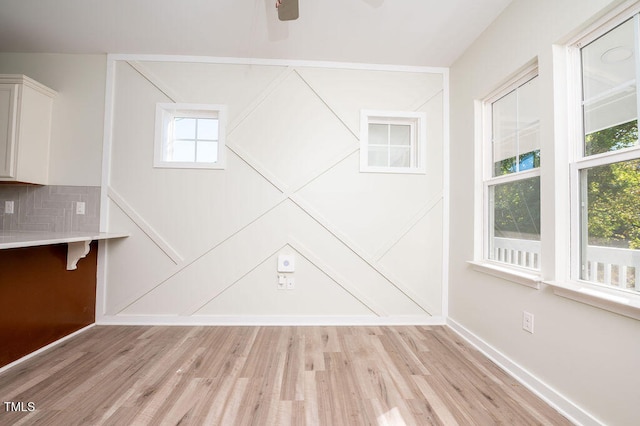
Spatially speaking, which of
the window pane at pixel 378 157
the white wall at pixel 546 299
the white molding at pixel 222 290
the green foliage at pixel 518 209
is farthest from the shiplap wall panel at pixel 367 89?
the white molding at pixel 222 290

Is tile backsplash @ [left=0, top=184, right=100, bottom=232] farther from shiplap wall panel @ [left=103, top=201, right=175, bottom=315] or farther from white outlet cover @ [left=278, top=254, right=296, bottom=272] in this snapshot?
white outlet cover @ [left=278, top=254, right=296, bottom=272]

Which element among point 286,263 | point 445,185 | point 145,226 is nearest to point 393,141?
point 445,185

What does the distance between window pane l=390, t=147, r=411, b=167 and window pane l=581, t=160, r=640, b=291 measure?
1.51 meters

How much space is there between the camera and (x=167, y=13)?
2.16 meters

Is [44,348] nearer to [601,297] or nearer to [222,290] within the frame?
[222,290]

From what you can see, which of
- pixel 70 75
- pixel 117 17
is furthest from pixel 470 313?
pixel 70 75

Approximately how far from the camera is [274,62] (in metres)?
2.74

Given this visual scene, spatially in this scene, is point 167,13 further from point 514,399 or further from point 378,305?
point 514,399

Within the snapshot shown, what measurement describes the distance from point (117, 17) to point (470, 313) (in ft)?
12.8

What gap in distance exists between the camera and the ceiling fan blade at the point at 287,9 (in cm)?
161

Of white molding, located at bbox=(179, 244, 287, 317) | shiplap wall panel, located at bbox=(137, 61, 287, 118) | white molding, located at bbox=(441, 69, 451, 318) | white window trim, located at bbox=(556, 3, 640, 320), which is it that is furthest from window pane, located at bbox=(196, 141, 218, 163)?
white window trim, located at bbox=(556, 3, 640, 320)

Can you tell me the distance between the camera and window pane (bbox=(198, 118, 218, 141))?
9.16 feet

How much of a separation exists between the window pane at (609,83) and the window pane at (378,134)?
1.55 meters

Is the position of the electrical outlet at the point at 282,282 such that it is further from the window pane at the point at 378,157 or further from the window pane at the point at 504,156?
the window pane at the point at 504,156
